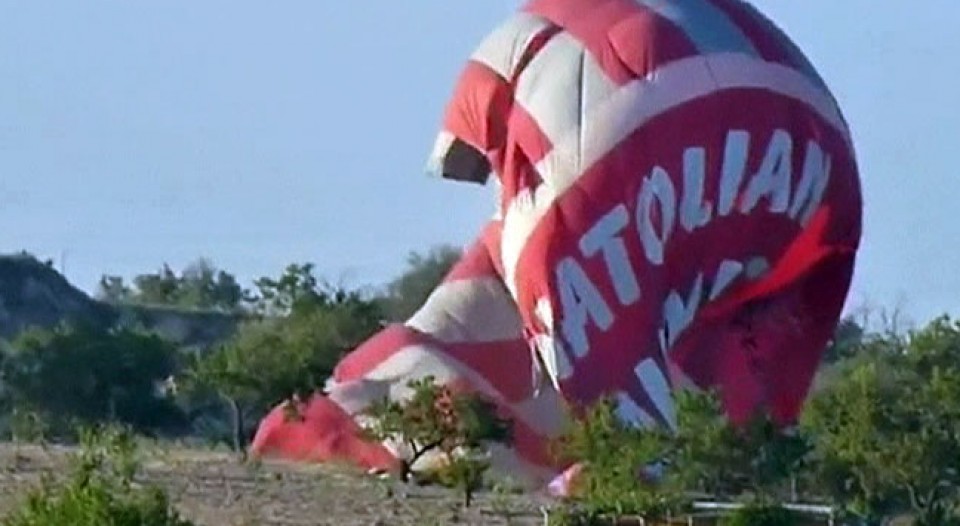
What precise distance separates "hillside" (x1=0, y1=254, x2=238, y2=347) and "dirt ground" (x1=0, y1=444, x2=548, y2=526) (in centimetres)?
3700

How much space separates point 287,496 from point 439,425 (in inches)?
150

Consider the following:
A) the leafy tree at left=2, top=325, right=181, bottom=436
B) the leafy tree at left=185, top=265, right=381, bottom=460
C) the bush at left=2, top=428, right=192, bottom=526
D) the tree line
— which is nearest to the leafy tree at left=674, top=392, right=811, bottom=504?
the tree line

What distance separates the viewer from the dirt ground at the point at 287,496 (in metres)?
41.2

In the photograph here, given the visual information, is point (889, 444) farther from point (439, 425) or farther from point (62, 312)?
point (62, 312)

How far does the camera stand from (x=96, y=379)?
214 ft

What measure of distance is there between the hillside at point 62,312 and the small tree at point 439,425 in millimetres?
36684

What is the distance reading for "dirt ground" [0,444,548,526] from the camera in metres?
41.2

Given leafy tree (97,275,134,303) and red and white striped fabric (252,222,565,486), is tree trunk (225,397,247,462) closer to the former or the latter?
red and white striped fabric (252,222,565,486)

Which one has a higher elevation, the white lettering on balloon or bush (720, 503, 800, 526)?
the white lettering on balloon

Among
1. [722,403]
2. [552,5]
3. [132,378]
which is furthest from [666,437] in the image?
[132,378]

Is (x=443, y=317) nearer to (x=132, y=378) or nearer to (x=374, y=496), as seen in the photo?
(x=374, y=496)

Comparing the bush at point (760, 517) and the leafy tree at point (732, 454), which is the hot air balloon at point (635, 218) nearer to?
the leafy tree at point (732, 454)

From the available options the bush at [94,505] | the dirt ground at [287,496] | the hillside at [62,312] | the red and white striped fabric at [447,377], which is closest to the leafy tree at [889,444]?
the red and white striped fabric at [447,377]

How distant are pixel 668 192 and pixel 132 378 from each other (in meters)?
18.6
